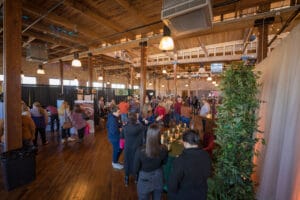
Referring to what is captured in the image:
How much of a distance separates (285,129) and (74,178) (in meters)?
3.61

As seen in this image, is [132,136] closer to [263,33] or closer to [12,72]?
[12,72]

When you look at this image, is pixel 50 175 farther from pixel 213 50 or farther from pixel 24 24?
pixel 213 50

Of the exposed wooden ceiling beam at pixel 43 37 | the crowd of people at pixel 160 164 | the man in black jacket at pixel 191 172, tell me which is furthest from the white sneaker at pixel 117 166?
the exposed wooden ceiling beam at pixel 43 37

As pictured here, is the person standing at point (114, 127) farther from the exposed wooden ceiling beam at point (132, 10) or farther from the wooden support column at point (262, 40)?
the wooden support column at point (262, 40)

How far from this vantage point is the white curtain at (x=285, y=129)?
1.44m

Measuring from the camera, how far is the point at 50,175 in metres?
3.22

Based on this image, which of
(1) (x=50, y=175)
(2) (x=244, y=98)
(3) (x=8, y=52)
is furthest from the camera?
(1) (x=50, y=175)

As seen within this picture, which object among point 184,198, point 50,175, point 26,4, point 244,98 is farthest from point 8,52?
point 244,98

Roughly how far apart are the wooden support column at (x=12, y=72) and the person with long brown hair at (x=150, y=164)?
258cm

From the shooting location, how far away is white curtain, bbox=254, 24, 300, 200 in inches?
56.6

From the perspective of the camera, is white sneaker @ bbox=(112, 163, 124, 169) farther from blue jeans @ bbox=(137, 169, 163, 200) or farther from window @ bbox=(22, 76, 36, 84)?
window @ bbox=(22, 76, 36, 84)

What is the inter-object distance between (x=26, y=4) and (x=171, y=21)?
11.7 feet

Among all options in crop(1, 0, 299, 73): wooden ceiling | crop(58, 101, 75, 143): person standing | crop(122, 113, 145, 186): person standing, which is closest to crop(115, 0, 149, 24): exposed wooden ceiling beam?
crop(1, 0, 299, 73): wooden ceiling

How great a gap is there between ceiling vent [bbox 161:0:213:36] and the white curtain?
41.9 inches
